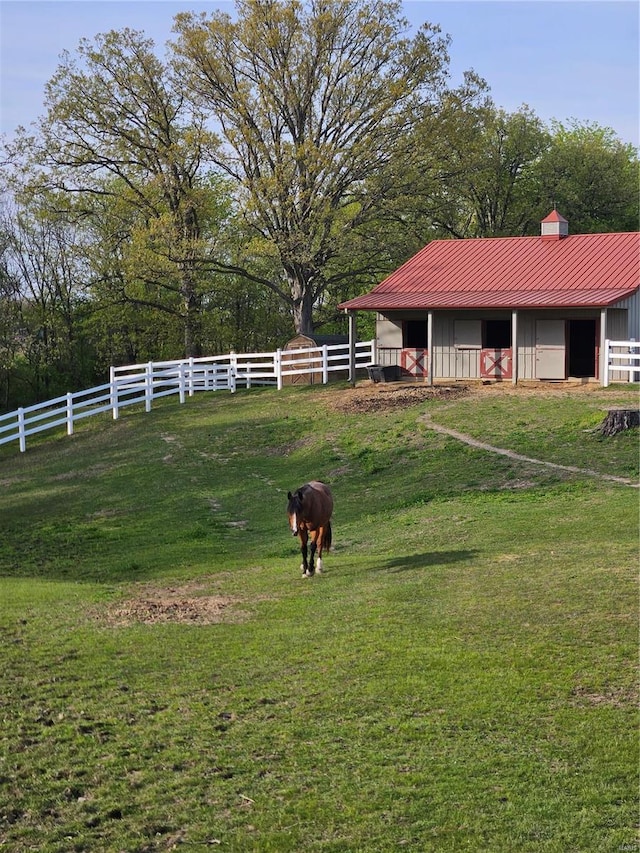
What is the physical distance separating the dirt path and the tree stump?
2009 mm

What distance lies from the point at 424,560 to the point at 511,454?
7915mm

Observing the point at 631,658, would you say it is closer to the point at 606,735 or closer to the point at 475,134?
Answer: the point at 606,735

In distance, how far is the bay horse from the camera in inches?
525

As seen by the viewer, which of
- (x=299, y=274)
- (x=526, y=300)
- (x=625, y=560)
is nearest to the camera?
(x=625, y=560)

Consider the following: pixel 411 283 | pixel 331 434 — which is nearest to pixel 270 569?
pixel 331 434

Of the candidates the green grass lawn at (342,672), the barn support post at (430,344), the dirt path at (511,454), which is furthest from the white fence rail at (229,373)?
the green grass lawn at (342,672)

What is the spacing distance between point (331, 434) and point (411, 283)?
36.5ft

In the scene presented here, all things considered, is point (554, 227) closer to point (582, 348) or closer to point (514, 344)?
point (582, 348)

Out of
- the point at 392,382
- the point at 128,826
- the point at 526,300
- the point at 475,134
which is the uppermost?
the point at 475,134

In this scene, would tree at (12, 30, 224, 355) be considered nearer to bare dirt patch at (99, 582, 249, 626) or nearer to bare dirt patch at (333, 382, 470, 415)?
bare dirt patch at (333, 382, 470, 415)

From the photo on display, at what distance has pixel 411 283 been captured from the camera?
35906 millimetres

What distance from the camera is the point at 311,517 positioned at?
535 inches

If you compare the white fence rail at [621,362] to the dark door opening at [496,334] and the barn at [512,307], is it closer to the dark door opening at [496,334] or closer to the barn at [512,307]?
the barn at [512,307]

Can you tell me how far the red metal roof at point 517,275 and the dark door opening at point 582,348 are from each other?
3.83 feet
